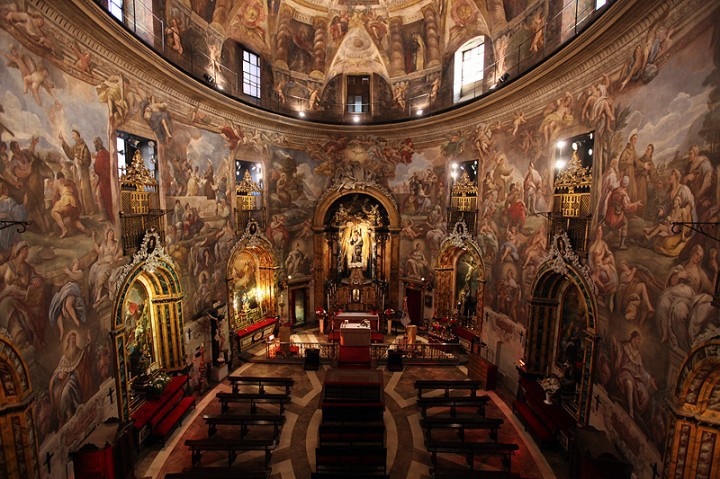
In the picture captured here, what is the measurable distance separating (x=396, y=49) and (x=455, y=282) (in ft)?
44.0

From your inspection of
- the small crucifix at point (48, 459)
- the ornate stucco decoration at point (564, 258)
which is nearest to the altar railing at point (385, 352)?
the ornate stucco decoration at point (564, 258)

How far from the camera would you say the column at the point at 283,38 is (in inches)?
668

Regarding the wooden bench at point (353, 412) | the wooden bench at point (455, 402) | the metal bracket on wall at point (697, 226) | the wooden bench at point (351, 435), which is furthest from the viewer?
the wooden bench at point (455, 402)

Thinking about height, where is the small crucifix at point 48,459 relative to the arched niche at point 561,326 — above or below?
below

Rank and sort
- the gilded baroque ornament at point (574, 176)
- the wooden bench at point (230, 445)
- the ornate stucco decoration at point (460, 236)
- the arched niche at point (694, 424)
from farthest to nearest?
the ornate stucco decoration at point (460, 236), the gilded baroque ornament at point (574, 176), the wooden bench at point (230, 445), the arched niche at point (694, 424)

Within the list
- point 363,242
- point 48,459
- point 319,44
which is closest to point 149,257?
point 48,459

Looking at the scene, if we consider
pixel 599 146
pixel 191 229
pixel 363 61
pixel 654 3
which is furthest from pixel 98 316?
pixel 363 61

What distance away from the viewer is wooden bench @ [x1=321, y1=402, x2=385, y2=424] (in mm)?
10242

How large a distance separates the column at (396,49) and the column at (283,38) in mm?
5406

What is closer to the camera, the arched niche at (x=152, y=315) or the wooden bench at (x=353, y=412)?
the wooden bench at (x=353, y=412)

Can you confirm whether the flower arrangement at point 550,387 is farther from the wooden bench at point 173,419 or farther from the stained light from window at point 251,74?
the stained light from window at point 251,74

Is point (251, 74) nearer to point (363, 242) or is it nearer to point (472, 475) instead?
point (363, 242)

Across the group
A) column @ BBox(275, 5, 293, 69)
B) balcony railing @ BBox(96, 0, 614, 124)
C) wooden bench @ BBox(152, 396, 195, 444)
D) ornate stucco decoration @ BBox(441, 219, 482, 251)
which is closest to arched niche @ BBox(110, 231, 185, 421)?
wooden bench @ BBox(152, 396, 195, 444)

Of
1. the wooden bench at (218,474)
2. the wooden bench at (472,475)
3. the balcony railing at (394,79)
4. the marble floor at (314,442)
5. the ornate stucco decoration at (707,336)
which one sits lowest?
the marble floor at (314,442)
